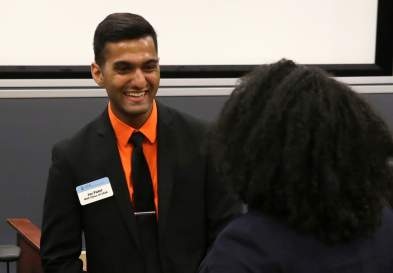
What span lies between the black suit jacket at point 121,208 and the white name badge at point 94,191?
11 millimetres

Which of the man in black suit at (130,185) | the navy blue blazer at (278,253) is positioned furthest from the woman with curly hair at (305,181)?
the man in black suit at (130,185)

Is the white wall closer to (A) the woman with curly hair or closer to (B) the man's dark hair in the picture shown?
(B) the man's dark hair

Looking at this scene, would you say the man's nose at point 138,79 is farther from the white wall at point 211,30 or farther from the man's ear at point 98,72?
the white wall at point 211,30

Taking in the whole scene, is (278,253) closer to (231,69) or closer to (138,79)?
(138,79)

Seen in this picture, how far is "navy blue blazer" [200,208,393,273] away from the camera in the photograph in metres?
0.93

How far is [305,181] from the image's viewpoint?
0.95 meters

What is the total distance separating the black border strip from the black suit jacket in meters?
1.15

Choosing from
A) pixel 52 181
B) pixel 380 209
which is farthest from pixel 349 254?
pixel 52 181

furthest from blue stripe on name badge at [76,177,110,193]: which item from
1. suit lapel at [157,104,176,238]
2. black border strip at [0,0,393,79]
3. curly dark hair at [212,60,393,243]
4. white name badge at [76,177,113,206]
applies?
black border strip at [0,0,393,79]

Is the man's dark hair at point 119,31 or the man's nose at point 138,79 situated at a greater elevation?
the man's dark hair at point 119,31

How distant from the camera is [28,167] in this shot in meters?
2.64

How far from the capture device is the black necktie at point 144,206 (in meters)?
1.50

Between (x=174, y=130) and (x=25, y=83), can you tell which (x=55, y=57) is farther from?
(x=174, y=130)

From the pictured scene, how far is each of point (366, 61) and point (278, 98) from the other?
2.00 metres
